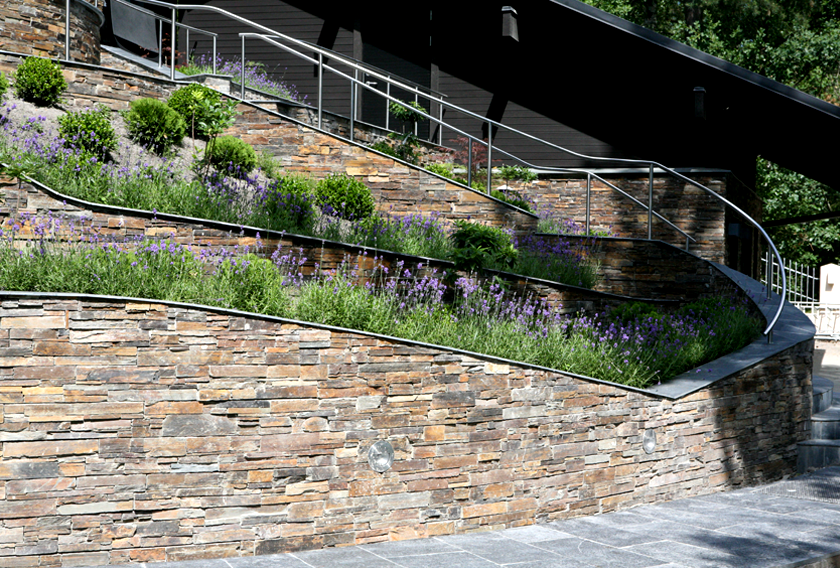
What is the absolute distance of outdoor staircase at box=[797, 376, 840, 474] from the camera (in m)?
7.67

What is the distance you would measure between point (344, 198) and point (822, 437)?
5892 mm

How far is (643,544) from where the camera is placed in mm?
5215

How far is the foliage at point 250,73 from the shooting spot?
12.0 metres

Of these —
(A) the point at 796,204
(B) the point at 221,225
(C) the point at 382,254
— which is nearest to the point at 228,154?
(B) the point at 221,225

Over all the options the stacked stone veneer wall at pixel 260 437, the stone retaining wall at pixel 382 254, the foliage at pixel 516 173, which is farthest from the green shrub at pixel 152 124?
the foliage at pixel 516 173

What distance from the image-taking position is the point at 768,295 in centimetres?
916

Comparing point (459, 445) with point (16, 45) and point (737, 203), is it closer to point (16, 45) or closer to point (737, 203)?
point (16, 45)

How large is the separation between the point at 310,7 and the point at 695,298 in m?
9.83

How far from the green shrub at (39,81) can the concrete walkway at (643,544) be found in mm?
5889

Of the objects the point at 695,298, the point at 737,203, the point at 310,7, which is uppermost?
the point at 310,7

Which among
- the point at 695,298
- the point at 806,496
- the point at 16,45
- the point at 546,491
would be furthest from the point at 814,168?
the point at 16,45

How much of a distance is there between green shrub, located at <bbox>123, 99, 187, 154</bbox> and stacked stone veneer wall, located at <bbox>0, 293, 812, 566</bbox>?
14.3 feet

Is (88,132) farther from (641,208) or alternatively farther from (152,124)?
(641,208)

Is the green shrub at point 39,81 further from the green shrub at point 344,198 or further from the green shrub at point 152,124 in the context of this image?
the green shrub at point 344,198
